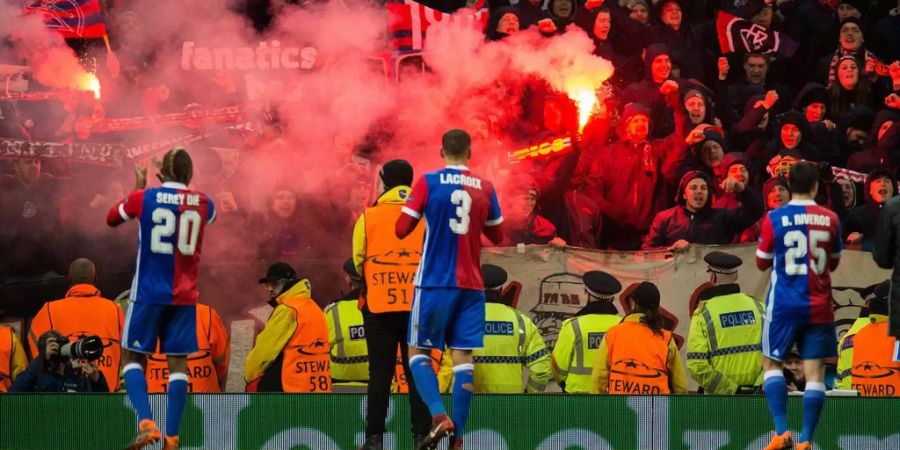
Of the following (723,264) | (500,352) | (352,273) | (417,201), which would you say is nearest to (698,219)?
(723,264)

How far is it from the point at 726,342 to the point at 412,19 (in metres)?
5.52

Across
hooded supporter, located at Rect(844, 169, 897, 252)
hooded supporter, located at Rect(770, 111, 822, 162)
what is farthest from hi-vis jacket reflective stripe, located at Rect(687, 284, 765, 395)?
hooded supporter, located at Rect(770, 111, 822, 162)

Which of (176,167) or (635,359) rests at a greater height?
(176,167)

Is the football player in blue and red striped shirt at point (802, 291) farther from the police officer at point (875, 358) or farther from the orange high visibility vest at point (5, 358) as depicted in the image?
the orange high visibility vest at point (5, 358)

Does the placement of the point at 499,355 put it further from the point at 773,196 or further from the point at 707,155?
the point at 707,155

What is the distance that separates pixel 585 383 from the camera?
32.8 ft

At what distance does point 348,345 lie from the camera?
32.3 feet

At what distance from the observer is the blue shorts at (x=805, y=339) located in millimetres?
7750

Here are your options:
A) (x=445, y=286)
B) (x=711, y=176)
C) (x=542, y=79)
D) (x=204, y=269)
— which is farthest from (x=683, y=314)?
(x=445, y=286)

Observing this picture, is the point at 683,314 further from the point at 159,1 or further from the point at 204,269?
the point at 159,1

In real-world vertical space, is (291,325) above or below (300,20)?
below

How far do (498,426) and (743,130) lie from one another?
6423mm

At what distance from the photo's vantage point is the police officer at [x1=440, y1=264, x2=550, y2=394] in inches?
386

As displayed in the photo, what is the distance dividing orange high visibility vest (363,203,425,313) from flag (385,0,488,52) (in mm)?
6613
